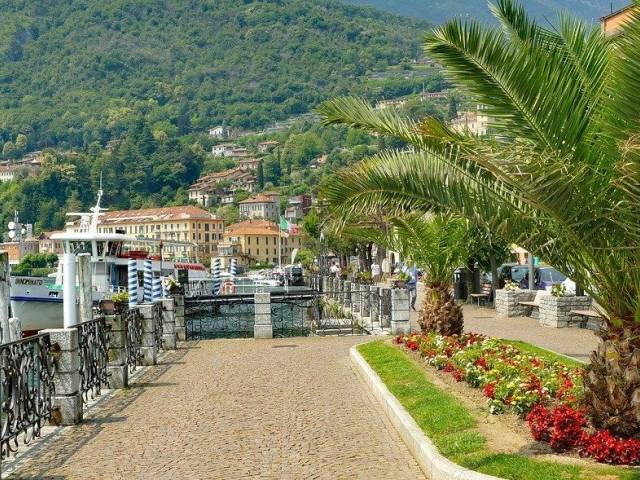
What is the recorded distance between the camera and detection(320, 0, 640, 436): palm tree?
811 centimetres

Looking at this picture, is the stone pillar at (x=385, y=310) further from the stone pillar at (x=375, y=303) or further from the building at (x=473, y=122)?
the building at (x=473, y=122)

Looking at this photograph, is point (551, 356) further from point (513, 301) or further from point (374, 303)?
point (513, 301)

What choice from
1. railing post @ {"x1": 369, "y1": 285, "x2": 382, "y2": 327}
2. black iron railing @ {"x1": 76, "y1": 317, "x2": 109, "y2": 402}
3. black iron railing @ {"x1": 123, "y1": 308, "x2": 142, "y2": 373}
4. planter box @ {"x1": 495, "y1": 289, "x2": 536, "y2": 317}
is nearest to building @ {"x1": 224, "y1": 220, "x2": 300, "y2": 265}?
railing post @ {"x1": 369, "y1": 285, "x2": 382, "y2": 327}

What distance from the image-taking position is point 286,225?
66.0m

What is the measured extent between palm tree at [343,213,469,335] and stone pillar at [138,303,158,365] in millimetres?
4360

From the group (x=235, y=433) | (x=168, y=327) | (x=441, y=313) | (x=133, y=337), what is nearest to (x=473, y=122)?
(x=235, y=433)

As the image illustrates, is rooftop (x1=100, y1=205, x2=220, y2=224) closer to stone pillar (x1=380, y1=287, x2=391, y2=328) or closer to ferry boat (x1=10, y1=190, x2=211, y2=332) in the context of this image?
ferry boat (x1=10, y1=190, x2=211, y2=332)

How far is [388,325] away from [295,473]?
58.9ft

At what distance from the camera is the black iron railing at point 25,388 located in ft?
32.6

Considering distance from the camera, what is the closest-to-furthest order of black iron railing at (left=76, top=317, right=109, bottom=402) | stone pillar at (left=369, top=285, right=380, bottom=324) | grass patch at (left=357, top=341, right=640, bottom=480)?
grass patch at (left=357, top=341, right=640, bottom=480) < black iron railing at (left=76, top=317, right=109, bottom=402) < stone pillar at (left=369, top=285, right=380, bottom=324)

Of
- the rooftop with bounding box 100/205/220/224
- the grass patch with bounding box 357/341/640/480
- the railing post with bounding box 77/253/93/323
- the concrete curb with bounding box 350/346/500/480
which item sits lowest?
the concrete curb with bounding box 350/346/500/480

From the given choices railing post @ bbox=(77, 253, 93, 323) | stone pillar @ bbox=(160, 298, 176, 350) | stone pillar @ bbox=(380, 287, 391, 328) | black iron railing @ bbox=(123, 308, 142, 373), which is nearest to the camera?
black iron railing @ bbox=(123, 308, 142, 373)

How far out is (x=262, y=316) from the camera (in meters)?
25.8

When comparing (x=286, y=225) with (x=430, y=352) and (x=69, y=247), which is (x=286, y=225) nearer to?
(x=69, y=247)
